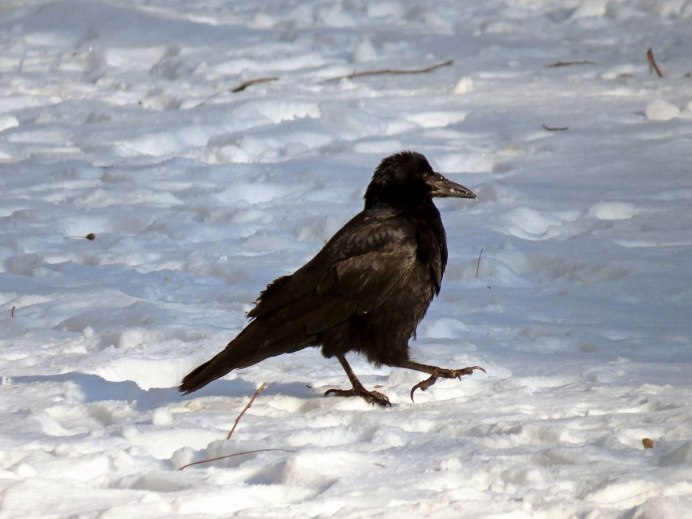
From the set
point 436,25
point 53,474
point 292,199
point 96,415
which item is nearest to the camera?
Answer: point 53,474

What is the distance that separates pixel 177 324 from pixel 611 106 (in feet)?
13.2

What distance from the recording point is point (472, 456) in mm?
3281

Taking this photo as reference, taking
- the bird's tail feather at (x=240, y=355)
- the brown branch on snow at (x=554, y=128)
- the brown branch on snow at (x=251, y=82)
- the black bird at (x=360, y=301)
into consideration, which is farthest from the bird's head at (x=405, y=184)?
the brown branch on snow at (x=251, y=82)

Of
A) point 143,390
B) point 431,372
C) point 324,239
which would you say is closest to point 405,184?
point 431,372

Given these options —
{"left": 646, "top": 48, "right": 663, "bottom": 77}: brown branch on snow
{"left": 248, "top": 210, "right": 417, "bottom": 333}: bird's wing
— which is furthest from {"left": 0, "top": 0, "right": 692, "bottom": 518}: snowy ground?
{"left": 248, "top": 210, "right": 417, "bottom": 333}: bird's wing

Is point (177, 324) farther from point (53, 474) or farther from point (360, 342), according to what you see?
point (53, 474)

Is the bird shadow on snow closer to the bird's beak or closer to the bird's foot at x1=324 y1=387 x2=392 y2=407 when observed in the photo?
the bird's foot at x1=324 y1=387 x2=392 y2=407

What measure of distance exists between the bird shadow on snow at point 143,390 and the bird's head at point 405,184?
2.59ft

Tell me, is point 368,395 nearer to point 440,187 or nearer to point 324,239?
point 440,187

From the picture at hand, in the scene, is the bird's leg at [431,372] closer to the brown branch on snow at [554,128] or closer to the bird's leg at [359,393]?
the bird's leg at [359,393]

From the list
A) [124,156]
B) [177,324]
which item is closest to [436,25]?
[124,156]

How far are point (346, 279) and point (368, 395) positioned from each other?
1.38 feet

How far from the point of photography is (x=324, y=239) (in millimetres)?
6105

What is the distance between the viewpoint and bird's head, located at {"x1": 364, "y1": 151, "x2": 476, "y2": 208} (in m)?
4.59
